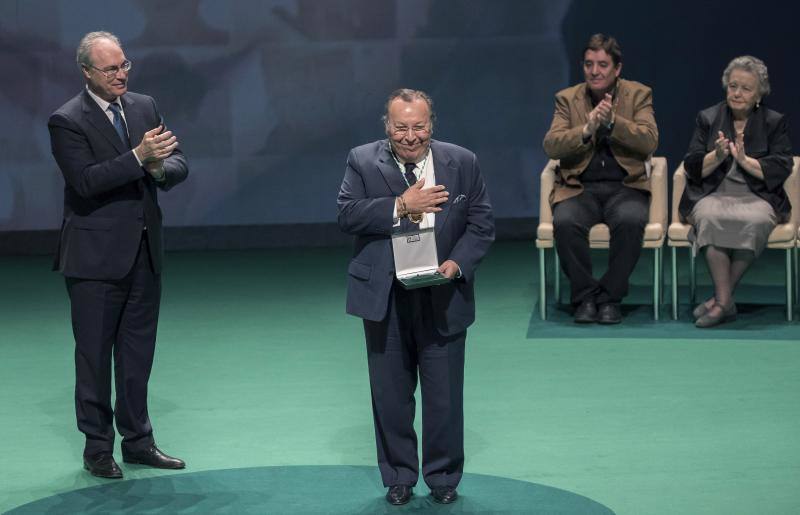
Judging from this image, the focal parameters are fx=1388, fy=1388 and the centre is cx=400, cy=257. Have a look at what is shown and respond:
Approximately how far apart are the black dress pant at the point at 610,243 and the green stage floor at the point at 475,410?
212mm

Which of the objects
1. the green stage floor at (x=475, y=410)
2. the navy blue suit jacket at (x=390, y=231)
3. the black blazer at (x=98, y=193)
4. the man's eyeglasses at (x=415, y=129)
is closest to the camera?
the man's eyeglasses at (x=415, y=129)

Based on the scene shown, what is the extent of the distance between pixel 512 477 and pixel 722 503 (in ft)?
2.30

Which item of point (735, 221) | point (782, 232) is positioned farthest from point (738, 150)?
point (782, 232)

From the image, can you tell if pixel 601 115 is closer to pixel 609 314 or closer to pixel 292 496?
pixel 609 314

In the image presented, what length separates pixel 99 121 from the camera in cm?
467

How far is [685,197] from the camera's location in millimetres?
7008

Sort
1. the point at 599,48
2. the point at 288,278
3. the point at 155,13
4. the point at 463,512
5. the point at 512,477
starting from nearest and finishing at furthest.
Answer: the point at 463,512
the point at 512,477
the point at 599,48
the point at 288,278
the point at 155,13

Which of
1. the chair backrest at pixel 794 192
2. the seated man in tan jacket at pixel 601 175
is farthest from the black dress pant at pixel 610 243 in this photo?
the chair backrest at pixel 794 192

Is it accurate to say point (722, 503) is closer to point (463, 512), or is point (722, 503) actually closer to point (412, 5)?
point (463, 512)

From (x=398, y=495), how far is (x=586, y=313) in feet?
9.09

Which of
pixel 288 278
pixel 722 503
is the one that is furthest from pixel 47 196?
pixel 722 503

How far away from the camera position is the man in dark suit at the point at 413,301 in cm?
426

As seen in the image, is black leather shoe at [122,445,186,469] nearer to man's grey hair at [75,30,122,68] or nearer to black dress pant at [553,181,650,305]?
man's grey hair at [75,30,122,68]

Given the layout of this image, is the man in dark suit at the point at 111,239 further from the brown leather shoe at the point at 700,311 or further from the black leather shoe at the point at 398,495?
the brown leather shoe at the point at 700,311
